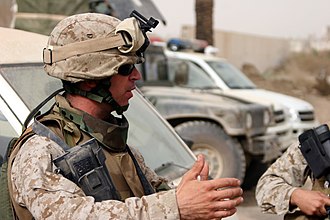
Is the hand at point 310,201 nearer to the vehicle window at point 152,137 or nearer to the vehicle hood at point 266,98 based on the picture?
the vehicle window at point 152,137

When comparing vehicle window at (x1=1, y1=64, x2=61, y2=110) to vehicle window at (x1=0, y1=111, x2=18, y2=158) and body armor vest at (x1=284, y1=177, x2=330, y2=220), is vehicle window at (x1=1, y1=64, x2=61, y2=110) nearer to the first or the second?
vehicle window at (x1=0, y1=111, x2=18, y2=158)

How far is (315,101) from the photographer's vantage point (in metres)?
23.9

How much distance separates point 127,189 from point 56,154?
32cm

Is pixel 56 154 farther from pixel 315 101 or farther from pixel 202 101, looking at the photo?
pixel 315 101

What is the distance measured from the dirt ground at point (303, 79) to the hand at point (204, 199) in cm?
1522

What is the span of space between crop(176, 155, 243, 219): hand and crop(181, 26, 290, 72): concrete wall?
73.8 ft

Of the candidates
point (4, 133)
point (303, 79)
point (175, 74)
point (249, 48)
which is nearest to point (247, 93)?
point (175, 74)

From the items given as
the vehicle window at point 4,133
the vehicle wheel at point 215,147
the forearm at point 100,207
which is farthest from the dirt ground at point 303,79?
the forearm at point 100,207

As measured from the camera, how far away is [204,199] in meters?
1.62

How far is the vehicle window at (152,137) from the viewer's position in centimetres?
321

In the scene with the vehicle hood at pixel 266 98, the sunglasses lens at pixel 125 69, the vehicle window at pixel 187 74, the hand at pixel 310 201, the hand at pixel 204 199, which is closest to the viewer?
the hand at pixel 204 199

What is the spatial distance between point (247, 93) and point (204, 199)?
7953 mm

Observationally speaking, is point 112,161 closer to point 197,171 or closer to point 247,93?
point 197,171

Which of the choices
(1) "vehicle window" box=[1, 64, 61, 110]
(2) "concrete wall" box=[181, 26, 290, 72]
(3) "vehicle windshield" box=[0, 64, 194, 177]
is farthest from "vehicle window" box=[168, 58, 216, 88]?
(2) "concrete wall" box=[181, 26, 290, 72]
